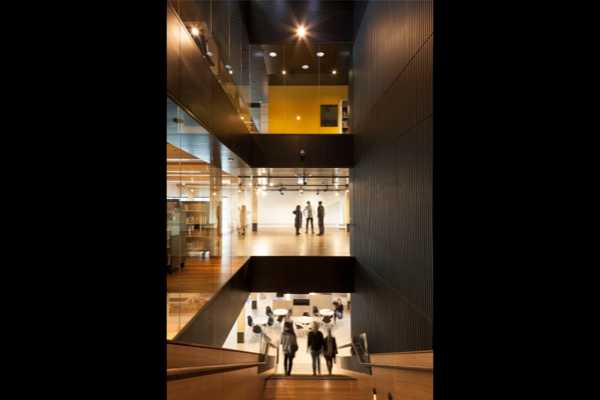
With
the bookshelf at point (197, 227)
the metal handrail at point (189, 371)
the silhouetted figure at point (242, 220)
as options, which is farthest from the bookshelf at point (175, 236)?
the silhouetted figure at point (242, 220)

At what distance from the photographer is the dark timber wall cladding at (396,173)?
4.54 m

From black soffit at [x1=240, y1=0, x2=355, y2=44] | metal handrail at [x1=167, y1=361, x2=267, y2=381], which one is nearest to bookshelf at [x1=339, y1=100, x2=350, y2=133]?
black soffit at [x1=240, y1=0, x2=355, y2=44]

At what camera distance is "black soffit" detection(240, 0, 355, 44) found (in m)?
11.1

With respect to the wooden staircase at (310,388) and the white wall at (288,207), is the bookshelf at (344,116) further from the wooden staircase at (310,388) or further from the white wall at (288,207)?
the wooden staircase at (310,388)

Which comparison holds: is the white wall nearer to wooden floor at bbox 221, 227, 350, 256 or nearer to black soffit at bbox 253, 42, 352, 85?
wooden floor at bbox 221, 227, 350, 256

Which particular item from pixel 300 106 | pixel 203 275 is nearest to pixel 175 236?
pixel 203 275

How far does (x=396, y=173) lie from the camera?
19.4 feet

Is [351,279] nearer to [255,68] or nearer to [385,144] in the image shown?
[385,144]

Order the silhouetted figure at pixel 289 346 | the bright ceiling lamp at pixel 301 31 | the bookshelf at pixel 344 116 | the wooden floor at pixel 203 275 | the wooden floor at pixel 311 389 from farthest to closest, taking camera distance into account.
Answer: the bookshelf at pixel 344 116, the bright ceiling lamp at pixel 301 31, the silhouetted figure at pixel 289 346, the wooden floor at pixel 311 389, the wooden floor at pixel 203 275

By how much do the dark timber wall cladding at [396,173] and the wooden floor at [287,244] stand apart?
2876 millimetres
